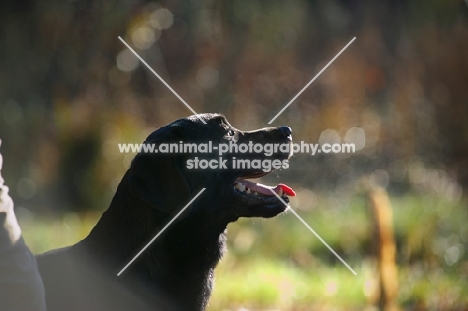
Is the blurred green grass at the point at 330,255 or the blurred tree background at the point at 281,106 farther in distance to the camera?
the blurred tree background at the point at 281,106

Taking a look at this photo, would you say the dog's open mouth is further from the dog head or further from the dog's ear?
the dog's ear

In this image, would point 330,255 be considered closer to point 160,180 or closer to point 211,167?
point 211,167

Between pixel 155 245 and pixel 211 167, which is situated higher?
pixel 211 167

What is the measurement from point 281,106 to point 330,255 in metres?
4.37

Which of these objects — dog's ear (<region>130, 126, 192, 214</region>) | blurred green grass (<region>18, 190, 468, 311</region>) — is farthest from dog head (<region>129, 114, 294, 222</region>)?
blurred green grass (<region>18, 190, 468, 311</region>)

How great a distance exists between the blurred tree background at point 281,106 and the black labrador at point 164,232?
2411 millimetres

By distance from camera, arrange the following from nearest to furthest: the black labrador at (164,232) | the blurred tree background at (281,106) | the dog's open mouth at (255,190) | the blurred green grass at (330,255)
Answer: the black labrador at (164,232) < the dog's open mouth at (255,190) < the blurred green grass at (330,255) < the blurred tree background at (281,106)

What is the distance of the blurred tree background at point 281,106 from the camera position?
285 inches

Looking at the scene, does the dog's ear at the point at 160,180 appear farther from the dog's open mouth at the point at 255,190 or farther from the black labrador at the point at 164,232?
the dog's open mouth at the point at 255,190

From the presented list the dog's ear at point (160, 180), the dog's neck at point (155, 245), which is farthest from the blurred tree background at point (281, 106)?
the dog's ear at point (160, 180)

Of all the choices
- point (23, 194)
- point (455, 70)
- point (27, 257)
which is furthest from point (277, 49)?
point (27, 257)

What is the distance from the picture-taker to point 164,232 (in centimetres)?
374

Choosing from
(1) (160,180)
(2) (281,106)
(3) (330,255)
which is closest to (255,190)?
(1) (160,180)

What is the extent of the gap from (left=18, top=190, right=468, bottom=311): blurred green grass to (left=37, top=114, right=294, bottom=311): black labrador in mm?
2325
